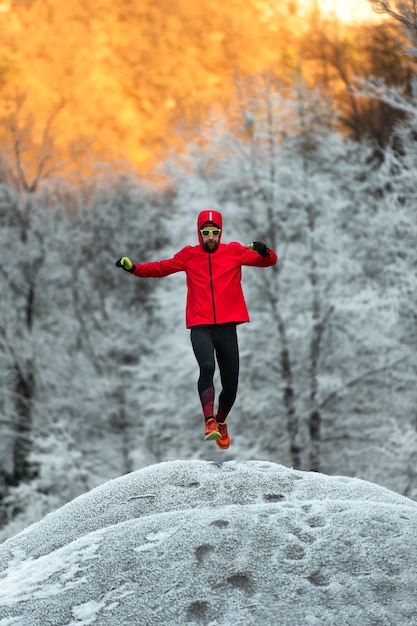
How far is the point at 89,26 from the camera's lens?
273 ft

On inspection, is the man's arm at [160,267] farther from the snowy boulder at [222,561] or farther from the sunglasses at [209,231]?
the snowy boulder at [222,561]

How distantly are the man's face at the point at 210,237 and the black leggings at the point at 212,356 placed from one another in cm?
61

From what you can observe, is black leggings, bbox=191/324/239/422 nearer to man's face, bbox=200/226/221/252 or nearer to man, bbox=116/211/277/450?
man, bbox=116/211/277/450

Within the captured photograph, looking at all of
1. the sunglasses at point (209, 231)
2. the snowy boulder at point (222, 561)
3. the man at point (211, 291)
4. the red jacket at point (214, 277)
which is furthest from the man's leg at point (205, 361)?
the snowy boulder at point (222, 561)

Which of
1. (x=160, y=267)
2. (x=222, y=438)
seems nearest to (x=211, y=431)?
(x=222, y=438)

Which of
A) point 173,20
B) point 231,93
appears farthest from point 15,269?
point 173,20

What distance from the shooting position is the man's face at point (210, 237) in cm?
710

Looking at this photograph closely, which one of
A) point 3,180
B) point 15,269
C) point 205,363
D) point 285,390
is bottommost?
point 285,390

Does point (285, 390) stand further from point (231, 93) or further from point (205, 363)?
point (205, 363)

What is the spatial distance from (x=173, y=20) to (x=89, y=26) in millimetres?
7771

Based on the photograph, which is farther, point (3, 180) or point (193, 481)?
point (3, 180)

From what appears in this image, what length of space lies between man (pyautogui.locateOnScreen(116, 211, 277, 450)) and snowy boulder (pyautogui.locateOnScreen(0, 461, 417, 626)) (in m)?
0.84

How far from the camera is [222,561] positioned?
22.0 feet

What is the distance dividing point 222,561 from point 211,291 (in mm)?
2034
